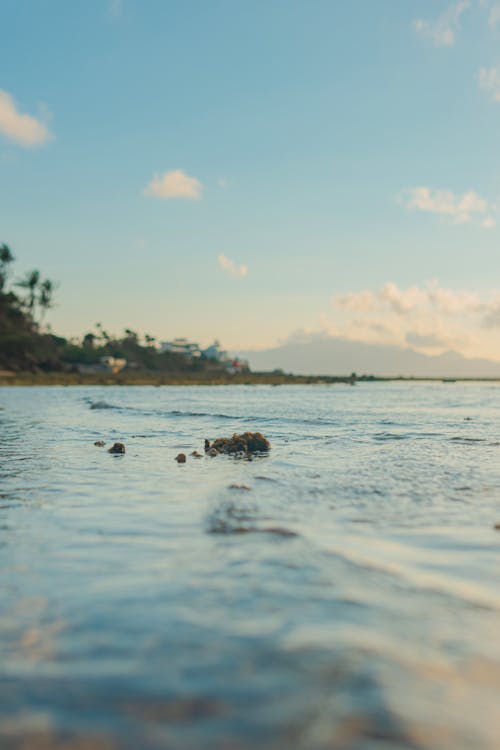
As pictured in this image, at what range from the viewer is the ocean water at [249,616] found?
2.50 meters

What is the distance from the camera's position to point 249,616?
3.62m

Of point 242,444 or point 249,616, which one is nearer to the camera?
point 249,616

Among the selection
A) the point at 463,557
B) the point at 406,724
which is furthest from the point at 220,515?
the point at 406,724

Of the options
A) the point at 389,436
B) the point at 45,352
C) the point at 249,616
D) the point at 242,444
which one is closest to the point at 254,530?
the point at 249,616

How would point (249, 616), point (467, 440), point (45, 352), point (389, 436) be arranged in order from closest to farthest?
1. point (249, 616)
2. point (467, 440)
3. point (389, 436)
4. point (45, 352)

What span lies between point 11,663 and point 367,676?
1.94 m

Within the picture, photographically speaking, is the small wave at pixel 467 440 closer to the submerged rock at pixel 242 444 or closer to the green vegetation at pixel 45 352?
the submerged rock at pixel 242 444

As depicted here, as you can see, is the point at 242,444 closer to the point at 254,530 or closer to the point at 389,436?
the point at 389,436

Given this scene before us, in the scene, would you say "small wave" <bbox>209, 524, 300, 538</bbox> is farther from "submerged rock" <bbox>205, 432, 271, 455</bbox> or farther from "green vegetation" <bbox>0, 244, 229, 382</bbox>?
"green vegetation" <bbox>0, 244, 229, 382</bbox>

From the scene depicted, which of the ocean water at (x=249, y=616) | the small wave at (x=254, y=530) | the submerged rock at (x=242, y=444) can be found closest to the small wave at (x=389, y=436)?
the submerged rock at (x=242, y=444)

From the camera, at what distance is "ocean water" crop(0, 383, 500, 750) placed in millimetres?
2504

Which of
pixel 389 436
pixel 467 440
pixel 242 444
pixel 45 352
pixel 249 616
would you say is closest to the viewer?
pixel 249 616

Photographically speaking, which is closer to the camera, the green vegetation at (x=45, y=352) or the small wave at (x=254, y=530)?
the small wave at (x=254, y=530)

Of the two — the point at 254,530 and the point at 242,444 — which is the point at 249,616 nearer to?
the point at 254,530
